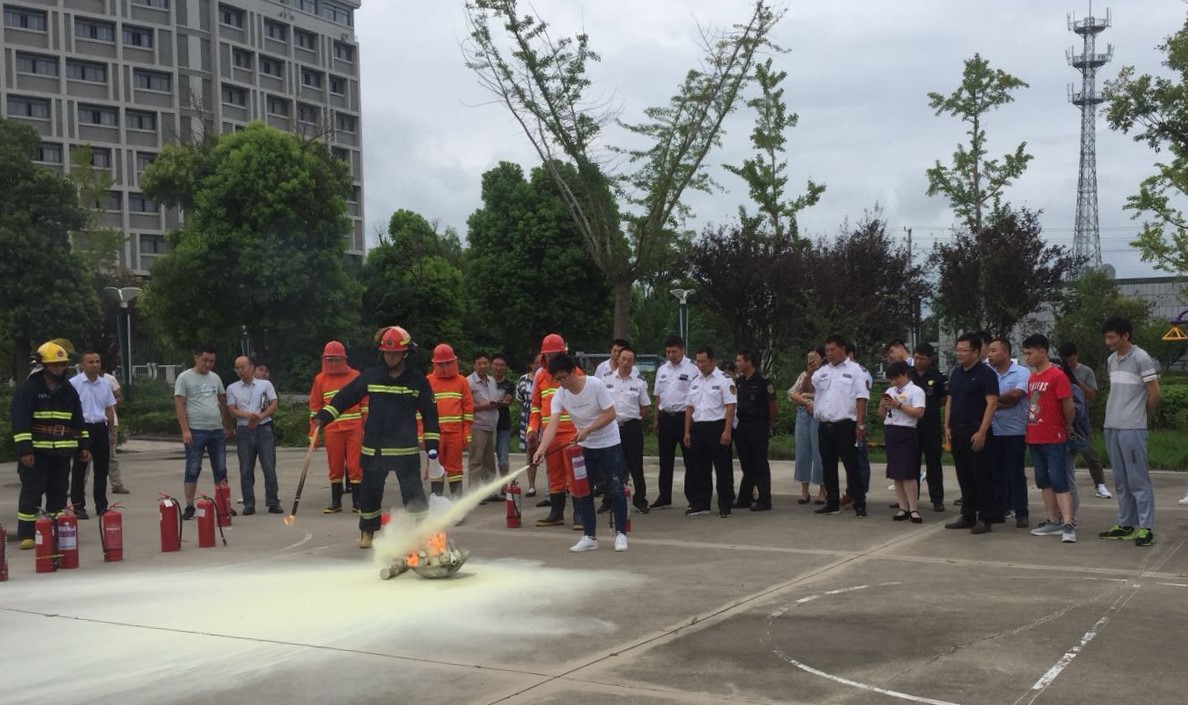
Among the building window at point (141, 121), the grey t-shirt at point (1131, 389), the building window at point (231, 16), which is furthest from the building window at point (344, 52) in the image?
the grey t-shirt at point (1131, 389)

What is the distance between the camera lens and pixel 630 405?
1266 cm

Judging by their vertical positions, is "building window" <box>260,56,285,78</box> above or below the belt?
above

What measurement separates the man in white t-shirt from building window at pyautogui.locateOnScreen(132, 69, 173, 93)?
70.1 meters

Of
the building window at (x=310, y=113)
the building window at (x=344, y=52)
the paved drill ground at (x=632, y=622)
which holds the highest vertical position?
the building window at (x=344, y=52)

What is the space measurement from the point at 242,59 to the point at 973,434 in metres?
74.5

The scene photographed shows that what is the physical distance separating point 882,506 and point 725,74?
13.4 meters

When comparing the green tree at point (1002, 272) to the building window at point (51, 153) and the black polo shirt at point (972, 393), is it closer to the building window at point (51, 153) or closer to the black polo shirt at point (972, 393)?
the black polo shirt at point (972, 393)

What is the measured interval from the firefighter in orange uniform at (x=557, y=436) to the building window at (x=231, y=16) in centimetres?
7049

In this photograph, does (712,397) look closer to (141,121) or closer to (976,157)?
(976,157)

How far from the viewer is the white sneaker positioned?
10125 mm

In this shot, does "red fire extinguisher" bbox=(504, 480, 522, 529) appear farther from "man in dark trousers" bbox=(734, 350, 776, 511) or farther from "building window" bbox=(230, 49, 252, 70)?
"building window" bbox=(230, 49, 252, 70)

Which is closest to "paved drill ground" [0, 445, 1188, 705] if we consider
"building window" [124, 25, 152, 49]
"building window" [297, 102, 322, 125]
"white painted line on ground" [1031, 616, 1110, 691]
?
"white painted line on ground" [1031, 616, 1110, 691]

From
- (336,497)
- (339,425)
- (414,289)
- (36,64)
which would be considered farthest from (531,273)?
(36,64)

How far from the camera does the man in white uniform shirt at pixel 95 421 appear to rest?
13.4 metres
